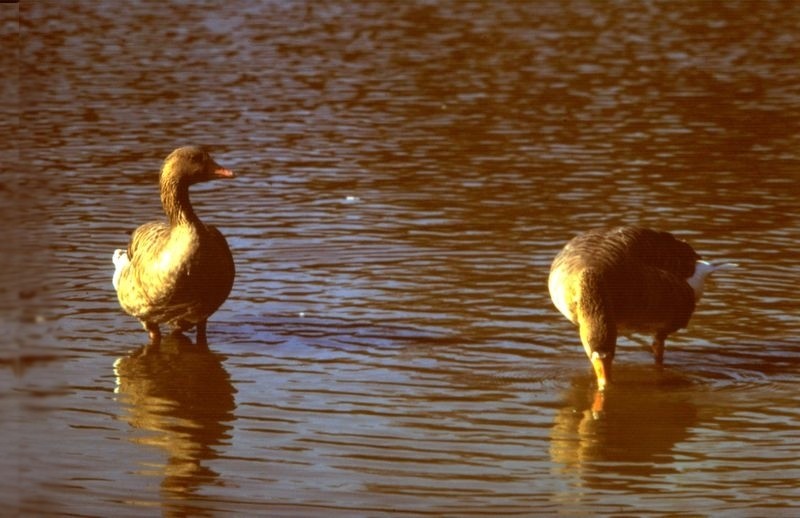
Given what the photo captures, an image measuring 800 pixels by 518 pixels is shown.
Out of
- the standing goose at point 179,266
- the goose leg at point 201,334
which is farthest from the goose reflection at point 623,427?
the goose leg at point 201,334

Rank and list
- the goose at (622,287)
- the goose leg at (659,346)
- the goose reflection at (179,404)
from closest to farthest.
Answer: the goose reflection at (179,404)
the goose at (622,287)
the goose leg at (659,346)

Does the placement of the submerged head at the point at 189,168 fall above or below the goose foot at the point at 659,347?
above

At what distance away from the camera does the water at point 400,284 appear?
838 cm

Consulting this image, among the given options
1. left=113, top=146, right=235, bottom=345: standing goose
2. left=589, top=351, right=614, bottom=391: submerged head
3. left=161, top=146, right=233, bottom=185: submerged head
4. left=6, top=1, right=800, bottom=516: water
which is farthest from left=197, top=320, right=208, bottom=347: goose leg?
left=589, top=351, right=614, bottom=391: submerged head

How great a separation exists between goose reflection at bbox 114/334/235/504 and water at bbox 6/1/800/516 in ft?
0.11

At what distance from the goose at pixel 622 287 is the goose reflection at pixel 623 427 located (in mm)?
222

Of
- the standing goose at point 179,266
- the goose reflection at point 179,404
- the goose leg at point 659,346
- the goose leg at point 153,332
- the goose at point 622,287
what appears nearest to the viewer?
the goose reflection at point 179,404

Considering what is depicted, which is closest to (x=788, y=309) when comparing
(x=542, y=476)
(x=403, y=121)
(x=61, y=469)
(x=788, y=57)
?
(x=542, y=476)

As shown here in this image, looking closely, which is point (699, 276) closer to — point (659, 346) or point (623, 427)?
point (659, 346)

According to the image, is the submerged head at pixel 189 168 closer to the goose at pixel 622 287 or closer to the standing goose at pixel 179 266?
the standing goose at pixel 179 266

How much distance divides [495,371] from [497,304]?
193 cm

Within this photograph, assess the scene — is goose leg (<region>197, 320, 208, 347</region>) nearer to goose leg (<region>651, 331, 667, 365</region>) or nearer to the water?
Result: the water

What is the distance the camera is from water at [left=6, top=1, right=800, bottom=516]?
8383mm

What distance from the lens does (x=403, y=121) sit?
2253 cm
